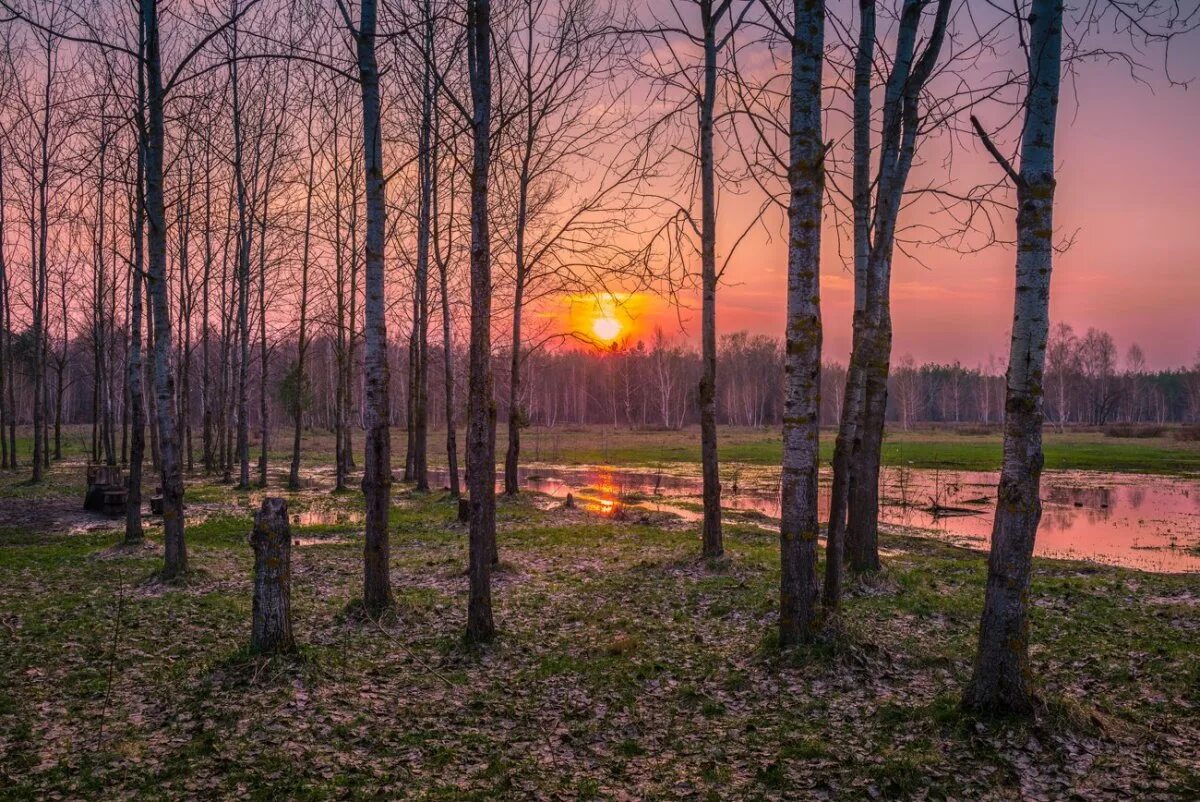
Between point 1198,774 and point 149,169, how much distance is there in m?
13.1

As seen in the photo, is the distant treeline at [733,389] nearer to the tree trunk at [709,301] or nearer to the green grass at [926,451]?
the green grass at [926,451]

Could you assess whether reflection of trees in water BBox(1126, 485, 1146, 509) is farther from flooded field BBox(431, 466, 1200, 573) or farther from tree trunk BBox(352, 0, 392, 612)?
tree trunk BBox(352, 0, 392, 612)

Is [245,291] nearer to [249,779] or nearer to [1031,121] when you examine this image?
[249,779]

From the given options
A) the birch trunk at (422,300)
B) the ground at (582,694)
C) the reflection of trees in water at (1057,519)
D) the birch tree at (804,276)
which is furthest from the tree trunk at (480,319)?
the reflection of trees in water at (1057,519)

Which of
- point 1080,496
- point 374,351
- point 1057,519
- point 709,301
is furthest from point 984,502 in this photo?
point 374,351

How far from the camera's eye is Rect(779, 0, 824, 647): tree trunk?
272 inches

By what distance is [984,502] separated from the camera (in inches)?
1032

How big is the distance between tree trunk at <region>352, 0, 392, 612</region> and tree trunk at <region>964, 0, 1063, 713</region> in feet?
21.4

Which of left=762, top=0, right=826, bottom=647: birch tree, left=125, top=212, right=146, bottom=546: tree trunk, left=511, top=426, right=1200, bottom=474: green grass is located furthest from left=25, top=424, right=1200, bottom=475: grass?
left=762, top=0, right=826, bottom=647: birch tree

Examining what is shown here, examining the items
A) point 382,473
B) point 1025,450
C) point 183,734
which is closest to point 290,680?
point 183,734

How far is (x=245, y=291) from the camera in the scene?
23.2 meters

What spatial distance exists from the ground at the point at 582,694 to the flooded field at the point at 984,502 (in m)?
7.50

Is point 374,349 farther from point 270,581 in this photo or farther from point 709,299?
point 709,299

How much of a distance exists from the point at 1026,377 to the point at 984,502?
78.7 feet
